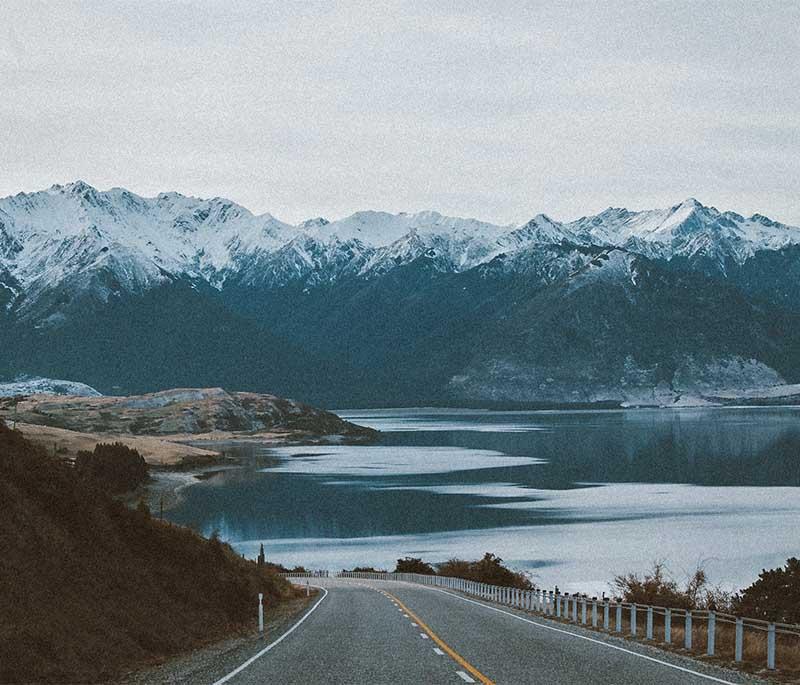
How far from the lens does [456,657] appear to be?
843 inches

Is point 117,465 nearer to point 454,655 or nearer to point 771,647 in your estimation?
point 454,655

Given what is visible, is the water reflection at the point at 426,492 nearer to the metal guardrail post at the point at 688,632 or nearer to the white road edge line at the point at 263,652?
the white road edge line at the point at 263,652

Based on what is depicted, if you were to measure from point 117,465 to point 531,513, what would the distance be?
5412cm

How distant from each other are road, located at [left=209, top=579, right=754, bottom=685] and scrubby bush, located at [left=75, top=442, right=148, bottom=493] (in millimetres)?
102938

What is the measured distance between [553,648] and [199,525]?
296 ft

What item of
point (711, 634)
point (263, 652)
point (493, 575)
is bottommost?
point (493, 575)

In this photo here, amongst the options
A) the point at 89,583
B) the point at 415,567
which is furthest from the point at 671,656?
the point at 415,567

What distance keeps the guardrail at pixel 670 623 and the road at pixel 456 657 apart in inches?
35.1

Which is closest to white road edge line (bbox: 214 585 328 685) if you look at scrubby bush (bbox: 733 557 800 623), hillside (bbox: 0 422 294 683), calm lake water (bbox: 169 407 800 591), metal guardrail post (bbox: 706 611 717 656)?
hillside (bbox: 0 422 294 683)

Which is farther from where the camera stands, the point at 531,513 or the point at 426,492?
the point at 426,492

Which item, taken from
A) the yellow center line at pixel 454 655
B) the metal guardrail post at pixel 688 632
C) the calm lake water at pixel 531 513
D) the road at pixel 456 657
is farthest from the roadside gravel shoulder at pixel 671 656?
the calm lake water at pixel 531 513

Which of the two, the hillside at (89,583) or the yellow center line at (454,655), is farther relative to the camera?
the hillside at (89,583)

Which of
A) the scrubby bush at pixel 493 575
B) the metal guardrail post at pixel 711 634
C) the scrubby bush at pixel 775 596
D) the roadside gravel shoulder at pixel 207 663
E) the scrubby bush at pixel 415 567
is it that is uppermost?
the metal guardrail post at pixel 711 634

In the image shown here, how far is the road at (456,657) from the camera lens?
18875 millimetres
